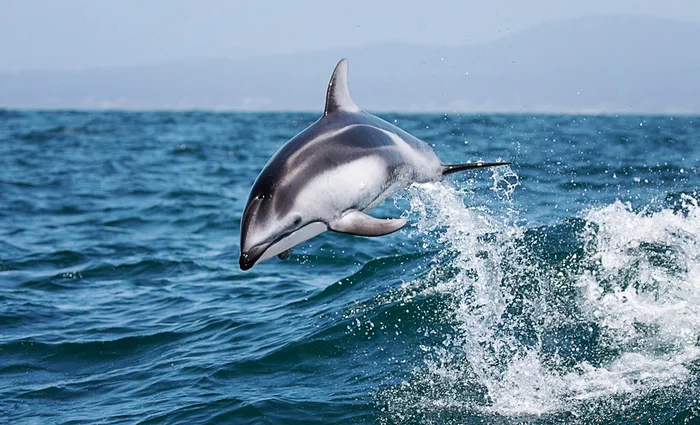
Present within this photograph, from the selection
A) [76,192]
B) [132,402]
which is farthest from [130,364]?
[76,192]

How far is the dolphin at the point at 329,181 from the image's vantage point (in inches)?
185

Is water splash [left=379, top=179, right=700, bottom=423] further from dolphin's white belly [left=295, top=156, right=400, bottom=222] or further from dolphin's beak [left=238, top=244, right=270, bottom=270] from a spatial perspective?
dolphin's beak [left=238, top=244, right=270, bottom=270]

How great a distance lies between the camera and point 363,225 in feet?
16.3

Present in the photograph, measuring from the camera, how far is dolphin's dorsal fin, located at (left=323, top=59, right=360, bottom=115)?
575 centimetres

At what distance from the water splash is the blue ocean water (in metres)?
0.02

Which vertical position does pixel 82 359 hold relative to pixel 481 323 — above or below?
below

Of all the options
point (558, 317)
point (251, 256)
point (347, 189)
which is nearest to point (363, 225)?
point (347, 189)

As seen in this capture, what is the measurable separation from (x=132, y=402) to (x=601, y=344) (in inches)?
166

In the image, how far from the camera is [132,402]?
7250 millimetres

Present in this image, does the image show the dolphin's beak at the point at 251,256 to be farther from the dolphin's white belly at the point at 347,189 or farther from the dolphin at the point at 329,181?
the dolphin's white belly at the point at 347,189

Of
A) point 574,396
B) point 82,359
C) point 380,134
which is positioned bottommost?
point 82,359

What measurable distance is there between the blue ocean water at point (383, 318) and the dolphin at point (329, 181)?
1.97 meters

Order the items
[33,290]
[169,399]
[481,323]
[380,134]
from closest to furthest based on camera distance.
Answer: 1. [380,134]
2. [169,399]
3. [481,323]
4. [33,290]

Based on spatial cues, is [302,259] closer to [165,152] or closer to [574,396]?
[574,396]
